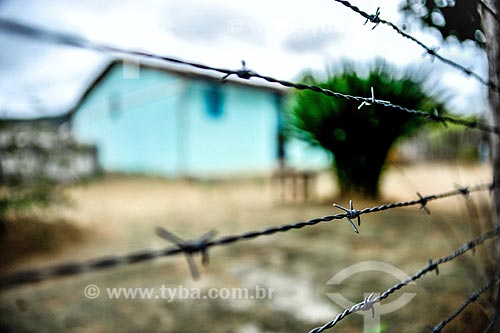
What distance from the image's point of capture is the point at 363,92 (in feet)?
6.80

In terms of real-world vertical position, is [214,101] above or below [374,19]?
above

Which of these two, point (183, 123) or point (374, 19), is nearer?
point (374, 19)

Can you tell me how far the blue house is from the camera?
1053cm

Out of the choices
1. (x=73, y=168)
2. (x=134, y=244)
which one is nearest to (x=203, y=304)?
(x=134, y=244)

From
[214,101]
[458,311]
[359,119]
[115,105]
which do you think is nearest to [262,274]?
[359,119]

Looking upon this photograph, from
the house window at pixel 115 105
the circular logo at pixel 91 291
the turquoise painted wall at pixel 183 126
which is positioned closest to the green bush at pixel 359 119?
the circular logo at pixel 91 291

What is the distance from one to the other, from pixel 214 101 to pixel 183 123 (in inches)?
50.0

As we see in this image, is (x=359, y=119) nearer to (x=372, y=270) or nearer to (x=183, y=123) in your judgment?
(x=372, y=270)

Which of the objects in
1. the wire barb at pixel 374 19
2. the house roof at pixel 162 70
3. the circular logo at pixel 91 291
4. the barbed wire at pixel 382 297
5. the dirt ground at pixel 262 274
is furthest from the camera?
the house roof at pixel 162 70

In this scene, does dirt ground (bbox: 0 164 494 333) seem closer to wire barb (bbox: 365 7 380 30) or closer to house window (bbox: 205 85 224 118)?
wire barb (bbox: 365 7 380 30)

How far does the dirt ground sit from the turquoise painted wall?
479 cm

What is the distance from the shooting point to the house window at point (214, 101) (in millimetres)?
10812

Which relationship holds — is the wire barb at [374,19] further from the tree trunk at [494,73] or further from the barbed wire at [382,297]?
the tree trunk at [494,73]

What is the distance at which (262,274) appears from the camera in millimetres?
3131
